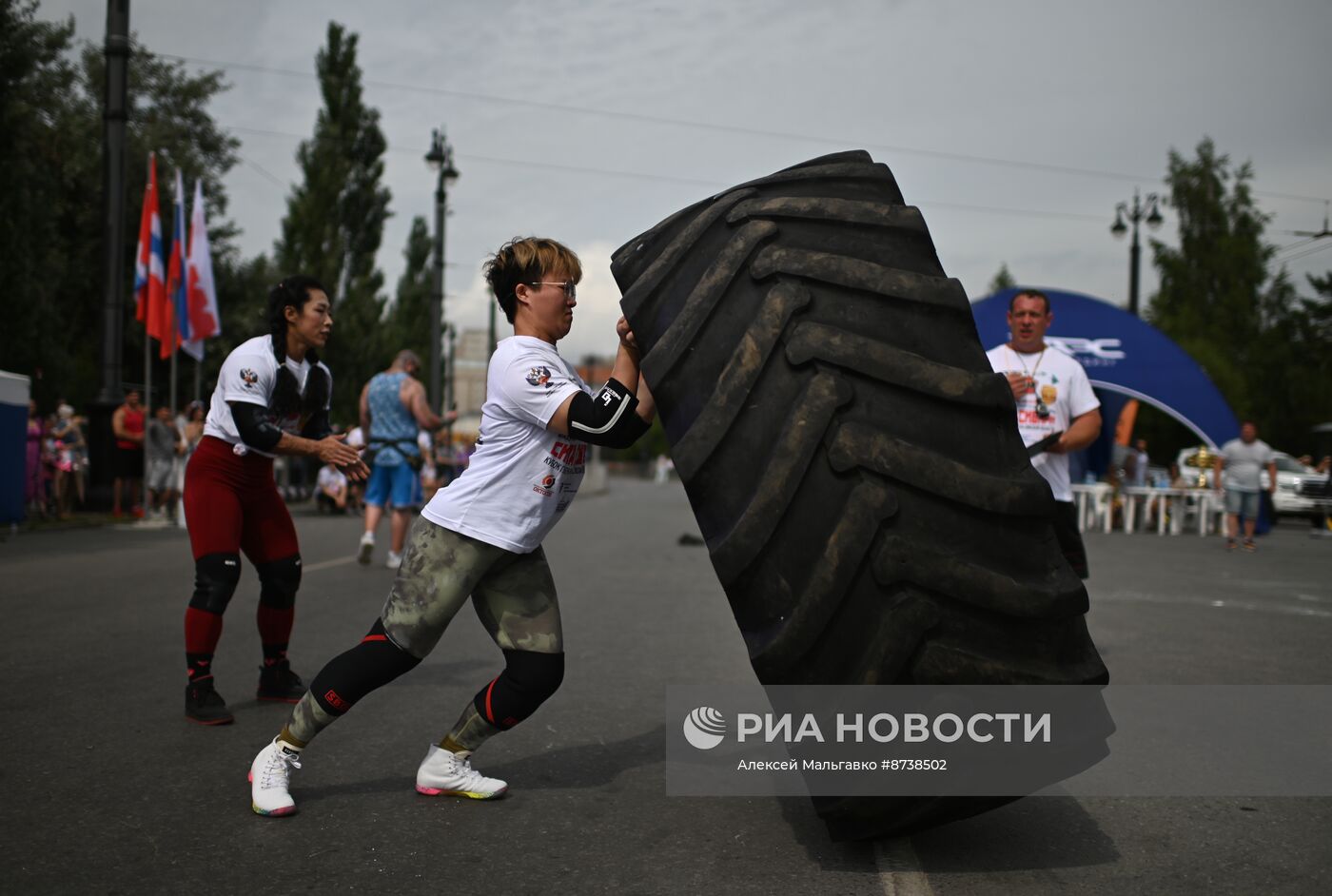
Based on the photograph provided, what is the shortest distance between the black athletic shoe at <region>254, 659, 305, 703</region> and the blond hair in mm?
2287

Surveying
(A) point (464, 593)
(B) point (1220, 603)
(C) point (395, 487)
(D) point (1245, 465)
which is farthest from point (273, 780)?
(D) point (1245, 465)

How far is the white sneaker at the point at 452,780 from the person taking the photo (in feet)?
11.8

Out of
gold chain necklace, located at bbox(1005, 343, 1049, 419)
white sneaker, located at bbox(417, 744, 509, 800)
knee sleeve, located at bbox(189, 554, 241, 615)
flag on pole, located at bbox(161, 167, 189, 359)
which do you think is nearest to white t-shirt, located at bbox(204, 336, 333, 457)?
knee sleeve, located at bbox(189, 554, 241, 615)

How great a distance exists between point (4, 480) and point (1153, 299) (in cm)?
4902

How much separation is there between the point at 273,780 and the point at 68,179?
108 ft

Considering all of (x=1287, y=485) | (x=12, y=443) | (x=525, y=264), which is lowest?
(x=1287, y=485)

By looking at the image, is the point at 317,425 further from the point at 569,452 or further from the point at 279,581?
the point at 569,452

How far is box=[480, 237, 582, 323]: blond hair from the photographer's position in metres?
3.53

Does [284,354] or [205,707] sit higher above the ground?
[284,354]

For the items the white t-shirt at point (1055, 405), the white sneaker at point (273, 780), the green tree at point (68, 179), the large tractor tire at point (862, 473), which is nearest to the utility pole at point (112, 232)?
the green tree at point (68, 179)

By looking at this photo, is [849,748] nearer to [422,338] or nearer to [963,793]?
[963,793]

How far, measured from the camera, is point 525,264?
353cm

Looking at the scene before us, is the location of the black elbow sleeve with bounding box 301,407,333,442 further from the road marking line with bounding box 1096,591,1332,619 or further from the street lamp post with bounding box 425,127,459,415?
the street lamp post with bounding box 425,127,459,415

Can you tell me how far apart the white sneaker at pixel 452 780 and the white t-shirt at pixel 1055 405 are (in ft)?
11.4
